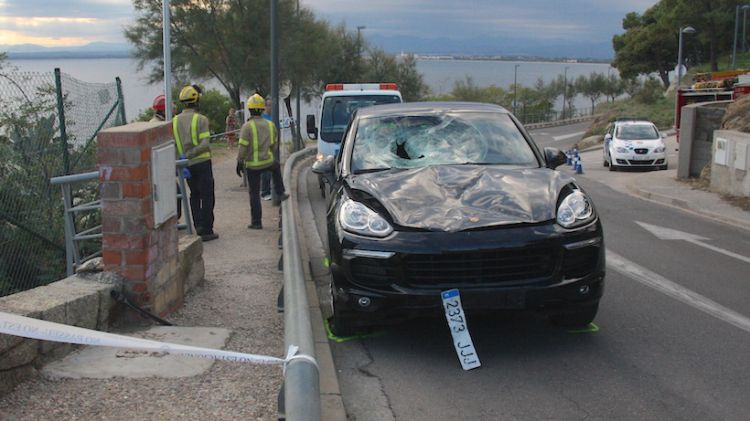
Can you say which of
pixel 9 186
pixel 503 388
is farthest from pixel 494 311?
pixel 9 186

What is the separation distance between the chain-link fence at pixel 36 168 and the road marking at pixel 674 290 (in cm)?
580

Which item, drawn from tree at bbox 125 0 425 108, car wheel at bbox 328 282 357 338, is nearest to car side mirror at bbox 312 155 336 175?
car wheel at bbox 328 282 357 338

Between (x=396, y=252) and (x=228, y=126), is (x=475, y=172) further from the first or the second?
(x=228, y=126)

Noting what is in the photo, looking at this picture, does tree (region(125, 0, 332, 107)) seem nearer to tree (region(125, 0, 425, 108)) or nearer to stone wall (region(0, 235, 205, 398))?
tree (region(125, 0, 425, 108))

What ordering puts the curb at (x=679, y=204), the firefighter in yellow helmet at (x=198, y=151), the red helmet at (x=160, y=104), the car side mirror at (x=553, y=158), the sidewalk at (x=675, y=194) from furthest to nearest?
the sidewalk at (x=675, y=194) → the curb at (x=679, y=204) → the red helmet at (x=160, y=104) → the firefighter in yellow helmet at (x=198, y=151) → the car side mirror at (x=553, y=158)

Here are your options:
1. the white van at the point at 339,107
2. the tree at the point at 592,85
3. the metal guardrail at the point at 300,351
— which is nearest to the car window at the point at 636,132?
the white van at the point at 339,107

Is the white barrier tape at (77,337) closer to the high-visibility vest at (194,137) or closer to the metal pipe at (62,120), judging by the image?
the metal pipe at (62,120)

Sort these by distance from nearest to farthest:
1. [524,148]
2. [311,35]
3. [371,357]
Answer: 1. [371,357]
2. [524,148]
3. [311,35]

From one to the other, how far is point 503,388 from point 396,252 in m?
1.12

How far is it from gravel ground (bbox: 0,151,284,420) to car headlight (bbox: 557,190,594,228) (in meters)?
2.18

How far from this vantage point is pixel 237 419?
4.12 m

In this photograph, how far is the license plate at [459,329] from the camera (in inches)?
207

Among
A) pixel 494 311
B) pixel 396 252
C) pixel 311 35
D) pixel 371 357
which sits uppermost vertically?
pixel 311 35

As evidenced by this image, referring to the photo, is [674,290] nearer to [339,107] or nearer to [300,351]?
[300,351]
